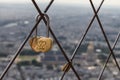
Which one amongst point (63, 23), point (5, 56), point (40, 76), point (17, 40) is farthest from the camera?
point (63, 23)

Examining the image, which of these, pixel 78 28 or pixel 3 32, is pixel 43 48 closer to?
pixel 3 32

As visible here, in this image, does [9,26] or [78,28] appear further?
[78,28]

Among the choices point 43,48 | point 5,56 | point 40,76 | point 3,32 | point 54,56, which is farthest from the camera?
point 3,32

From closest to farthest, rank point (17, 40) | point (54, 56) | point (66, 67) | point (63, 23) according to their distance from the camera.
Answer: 1. point (66, 67)
2. point (54, 56)
3. point (17, 40)
4. point (63, 23)

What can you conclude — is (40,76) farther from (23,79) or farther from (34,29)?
(34,29)

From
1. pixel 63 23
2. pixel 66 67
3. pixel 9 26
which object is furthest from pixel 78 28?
pixel 66 67

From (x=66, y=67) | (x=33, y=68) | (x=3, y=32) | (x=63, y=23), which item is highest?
(x=66, y=67)

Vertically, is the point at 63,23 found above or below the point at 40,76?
below

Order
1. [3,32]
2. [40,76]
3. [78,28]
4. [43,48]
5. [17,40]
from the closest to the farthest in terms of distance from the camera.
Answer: [43,48] → [40,76] → [17,40] → [3,32] → [78,28]

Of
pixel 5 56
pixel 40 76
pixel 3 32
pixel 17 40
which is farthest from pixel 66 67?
pixel 3 32
